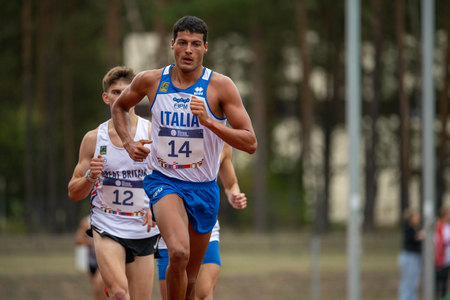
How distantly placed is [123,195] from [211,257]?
43.5 inches

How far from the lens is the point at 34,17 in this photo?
4716 centimetres

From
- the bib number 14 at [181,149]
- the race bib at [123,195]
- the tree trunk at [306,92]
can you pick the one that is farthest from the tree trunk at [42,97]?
the bib number 14 at [181,149]

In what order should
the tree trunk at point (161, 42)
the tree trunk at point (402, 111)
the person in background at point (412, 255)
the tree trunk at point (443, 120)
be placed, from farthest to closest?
the tree trunk at point (161, 42) → the tree trunk at point (402, 111) → the tree trunk at point (443, 120) → the person in background at point (412, 255)

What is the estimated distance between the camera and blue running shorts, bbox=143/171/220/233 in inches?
294

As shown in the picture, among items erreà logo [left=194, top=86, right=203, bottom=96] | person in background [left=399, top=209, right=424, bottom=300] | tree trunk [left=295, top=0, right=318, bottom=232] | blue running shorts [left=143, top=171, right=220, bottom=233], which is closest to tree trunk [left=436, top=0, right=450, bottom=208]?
person in background [left=399, top=209, right=424, bottom=300]

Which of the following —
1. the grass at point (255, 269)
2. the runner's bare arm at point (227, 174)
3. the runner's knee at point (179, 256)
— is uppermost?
the runner's bare arm at point (227, 174)

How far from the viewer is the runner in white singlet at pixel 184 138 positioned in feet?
23.8

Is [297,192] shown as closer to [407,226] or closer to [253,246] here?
[253,246]

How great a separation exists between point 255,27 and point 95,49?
959 cm

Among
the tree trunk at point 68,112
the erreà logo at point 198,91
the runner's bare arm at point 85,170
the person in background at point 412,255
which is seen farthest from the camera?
the tree trunk at point 68,112

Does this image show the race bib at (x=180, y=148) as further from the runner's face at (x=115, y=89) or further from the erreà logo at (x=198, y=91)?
the runner's face at (x=115, y=89)

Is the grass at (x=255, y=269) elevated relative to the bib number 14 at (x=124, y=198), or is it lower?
→ lower

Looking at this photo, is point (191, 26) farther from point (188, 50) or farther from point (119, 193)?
point (119, 193)

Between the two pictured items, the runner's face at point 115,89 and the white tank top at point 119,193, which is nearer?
the white tank top at point 119,193
